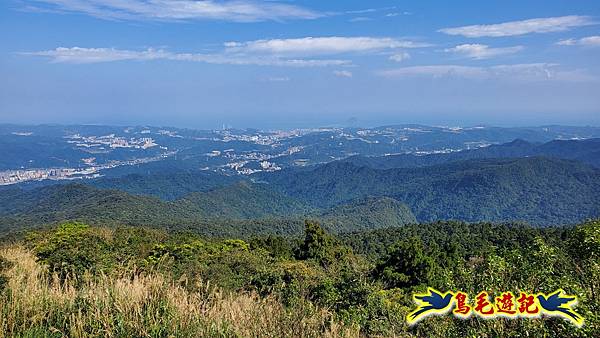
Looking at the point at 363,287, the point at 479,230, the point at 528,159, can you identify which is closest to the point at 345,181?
the point at 528,159

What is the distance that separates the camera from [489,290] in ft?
14.9

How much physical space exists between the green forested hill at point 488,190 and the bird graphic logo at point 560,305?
124m

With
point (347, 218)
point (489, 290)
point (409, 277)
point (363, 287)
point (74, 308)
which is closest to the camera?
point (74, 308)

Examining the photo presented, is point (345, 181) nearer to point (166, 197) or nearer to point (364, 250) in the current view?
point (166, 197)

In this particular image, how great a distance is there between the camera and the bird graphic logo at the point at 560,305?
3537 mm

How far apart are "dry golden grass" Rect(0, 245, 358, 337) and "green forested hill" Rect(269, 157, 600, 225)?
12508 cm

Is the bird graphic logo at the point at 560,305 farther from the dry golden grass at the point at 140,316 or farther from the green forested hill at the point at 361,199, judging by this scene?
the green forested hill at the point at 361,199

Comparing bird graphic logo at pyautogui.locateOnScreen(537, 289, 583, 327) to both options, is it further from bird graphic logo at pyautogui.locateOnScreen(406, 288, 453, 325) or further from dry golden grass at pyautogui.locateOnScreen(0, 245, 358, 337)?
dry golden grass at pyautogui.locateOnScreen(0, 245, 358, 337)

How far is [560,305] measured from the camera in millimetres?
3691

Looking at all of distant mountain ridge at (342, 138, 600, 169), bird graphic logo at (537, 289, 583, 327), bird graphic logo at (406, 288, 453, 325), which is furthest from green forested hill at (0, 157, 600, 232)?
bird graphic logo at (537, 289, 583, 327)

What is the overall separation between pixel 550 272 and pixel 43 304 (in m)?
5.08

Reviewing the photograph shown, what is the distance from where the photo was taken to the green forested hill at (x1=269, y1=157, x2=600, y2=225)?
124 meters

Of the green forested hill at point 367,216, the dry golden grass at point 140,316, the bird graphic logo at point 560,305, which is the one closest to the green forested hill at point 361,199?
the green forested hill at point 367,216

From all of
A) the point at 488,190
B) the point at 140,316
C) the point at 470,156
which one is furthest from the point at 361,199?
the point at 140,316
